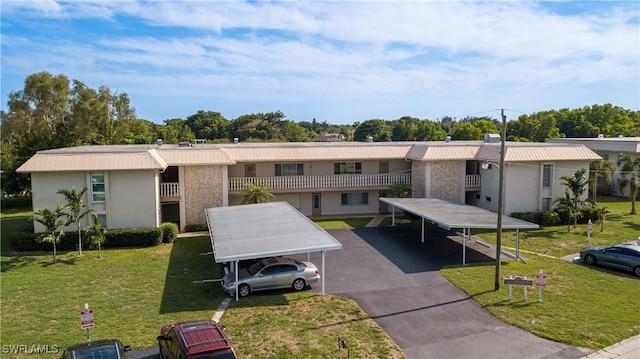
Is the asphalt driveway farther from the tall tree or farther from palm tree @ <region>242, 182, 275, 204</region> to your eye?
the tall tree

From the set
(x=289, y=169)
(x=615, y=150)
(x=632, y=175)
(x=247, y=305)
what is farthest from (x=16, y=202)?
(x=615, y=150)

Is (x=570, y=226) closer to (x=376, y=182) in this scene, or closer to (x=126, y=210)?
(x=376, y=182)

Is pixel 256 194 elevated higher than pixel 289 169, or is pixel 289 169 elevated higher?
pixel 289 169

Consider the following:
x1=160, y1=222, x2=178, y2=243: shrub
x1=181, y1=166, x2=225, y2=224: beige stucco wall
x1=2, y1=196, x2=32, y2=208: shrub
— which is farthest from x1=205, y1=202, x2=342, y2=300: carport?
x1=2, y1=196, x2=32, y2=208: shrub

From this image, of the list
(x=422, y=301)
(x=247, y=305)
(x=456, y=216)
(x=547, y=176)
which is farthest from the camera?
(x=547, y=176)

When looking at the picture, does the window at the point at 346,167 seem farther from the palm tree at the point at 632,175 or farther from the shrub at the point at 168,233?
the palm tree at the point at 632,175

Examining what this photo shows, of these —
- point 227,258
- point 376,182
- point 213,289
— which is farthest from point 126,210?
point 376,182

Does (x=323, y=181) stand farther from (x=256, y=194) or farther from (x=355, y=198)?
(x=256, y=194)
